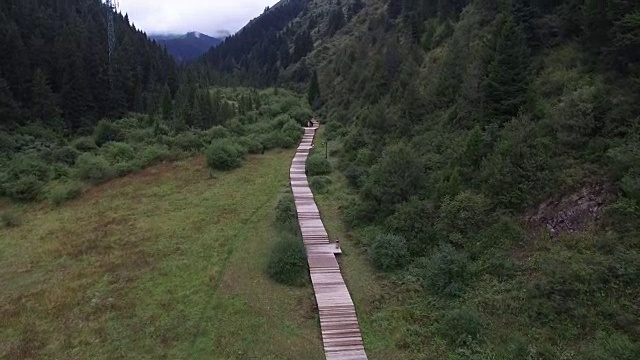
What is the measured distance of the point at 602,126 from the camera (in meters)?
18.5

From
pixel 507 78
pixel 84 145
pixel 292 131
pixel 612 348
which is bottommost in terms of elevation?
pixel 84 145

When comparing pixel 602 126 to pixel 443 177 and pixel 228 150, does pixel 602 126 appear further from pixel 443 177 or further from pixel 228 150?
pixel 228 150

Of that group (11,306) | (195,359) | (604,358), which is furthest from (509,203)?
(11,306)

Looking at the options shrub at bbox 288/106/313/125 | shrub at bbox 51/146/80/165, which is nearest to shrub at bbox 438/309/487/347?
shrub at bbox 51/146/80/165

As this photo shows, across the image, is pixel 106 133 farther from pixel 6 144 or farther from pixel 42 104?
pixel 6 144

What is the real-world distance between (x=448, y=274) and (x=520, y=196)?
15.2ft

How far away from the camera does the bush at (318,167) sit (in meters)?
36.0

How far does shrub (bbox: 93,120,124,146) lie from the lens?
55.1 metres

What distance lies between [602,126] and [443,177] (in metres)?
7.20

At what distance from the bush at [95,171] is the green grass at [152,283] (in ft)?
13.0

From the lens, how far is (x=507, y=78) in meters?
22.7

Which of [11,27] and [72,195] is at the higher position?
[11,27]

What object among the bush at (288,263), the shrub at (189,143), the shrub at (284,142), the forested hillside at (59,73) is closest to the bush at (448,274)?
the bush at (288,263)

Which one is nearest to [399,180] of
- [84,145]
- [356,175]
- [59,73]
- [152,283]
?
[356,175]
